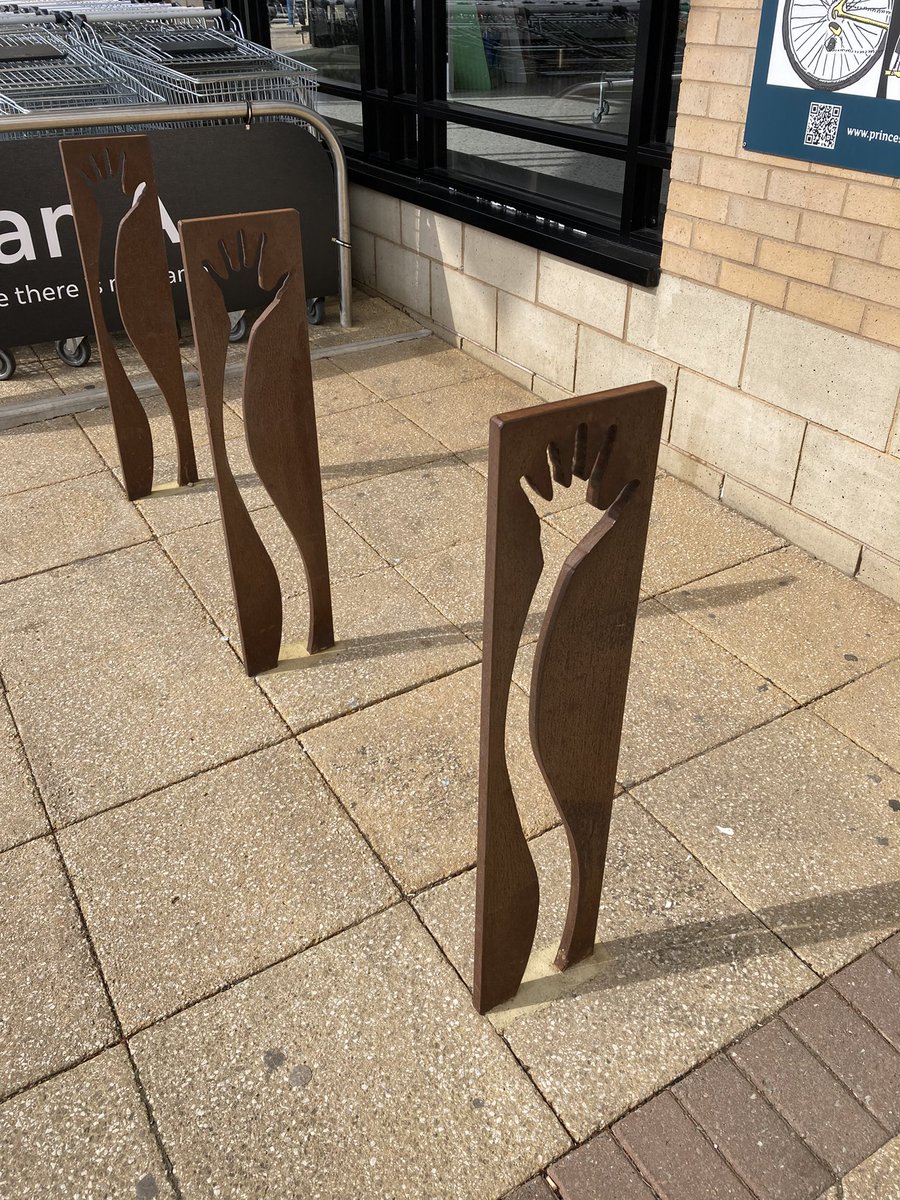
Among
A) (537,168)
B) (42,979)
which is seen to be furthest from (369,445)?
(42,979)

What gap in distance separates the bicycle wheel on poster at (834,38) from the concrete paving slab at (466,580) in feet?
6.73

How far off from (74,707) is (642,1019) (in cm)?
220

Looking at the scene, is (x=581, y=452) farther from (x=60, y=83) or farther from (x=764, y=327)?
(x=60, y=83)

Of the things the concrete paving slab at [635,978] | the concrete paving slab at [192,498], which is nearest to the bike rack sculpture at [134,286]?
the concrete paving slab at [192,498]

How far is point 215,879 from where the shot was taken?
2.75 m

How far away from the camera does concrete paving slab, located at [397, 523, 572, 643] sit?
12.7 feet

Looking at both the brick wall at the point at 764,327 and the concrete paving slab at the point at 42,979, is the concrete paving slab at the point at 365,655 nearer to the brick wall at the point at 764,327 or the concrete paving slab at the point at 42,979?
the concrete paving slab at the point at 42,979

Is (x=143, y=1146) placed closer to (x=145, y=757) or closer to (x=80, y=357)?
(x=145, y=757)

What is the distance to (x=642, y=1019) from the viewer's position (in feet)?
7.80

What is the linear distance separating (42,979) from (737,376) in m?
3.65

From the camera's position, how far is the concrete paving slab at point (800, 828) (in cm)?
263

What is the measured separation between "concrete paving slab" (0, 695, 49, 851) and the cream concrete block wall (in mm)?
3291

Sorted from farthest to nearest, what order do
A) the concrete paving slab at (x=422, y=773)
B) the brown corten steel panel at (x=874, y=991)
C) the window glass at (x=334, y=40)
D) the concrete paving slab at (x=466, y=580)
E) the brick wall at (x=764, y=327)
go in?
A: the window glass at (x=334, y=40), the concrete paving slab at (x=466, y=580), the brick wall at (x=764, y=327), the concrete paving slab at (x=422, y=773), the brown corten steel panel at (x=874, y=991)

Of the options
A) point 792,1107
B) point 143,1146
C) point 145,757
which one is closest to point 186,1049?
point 143,1146
